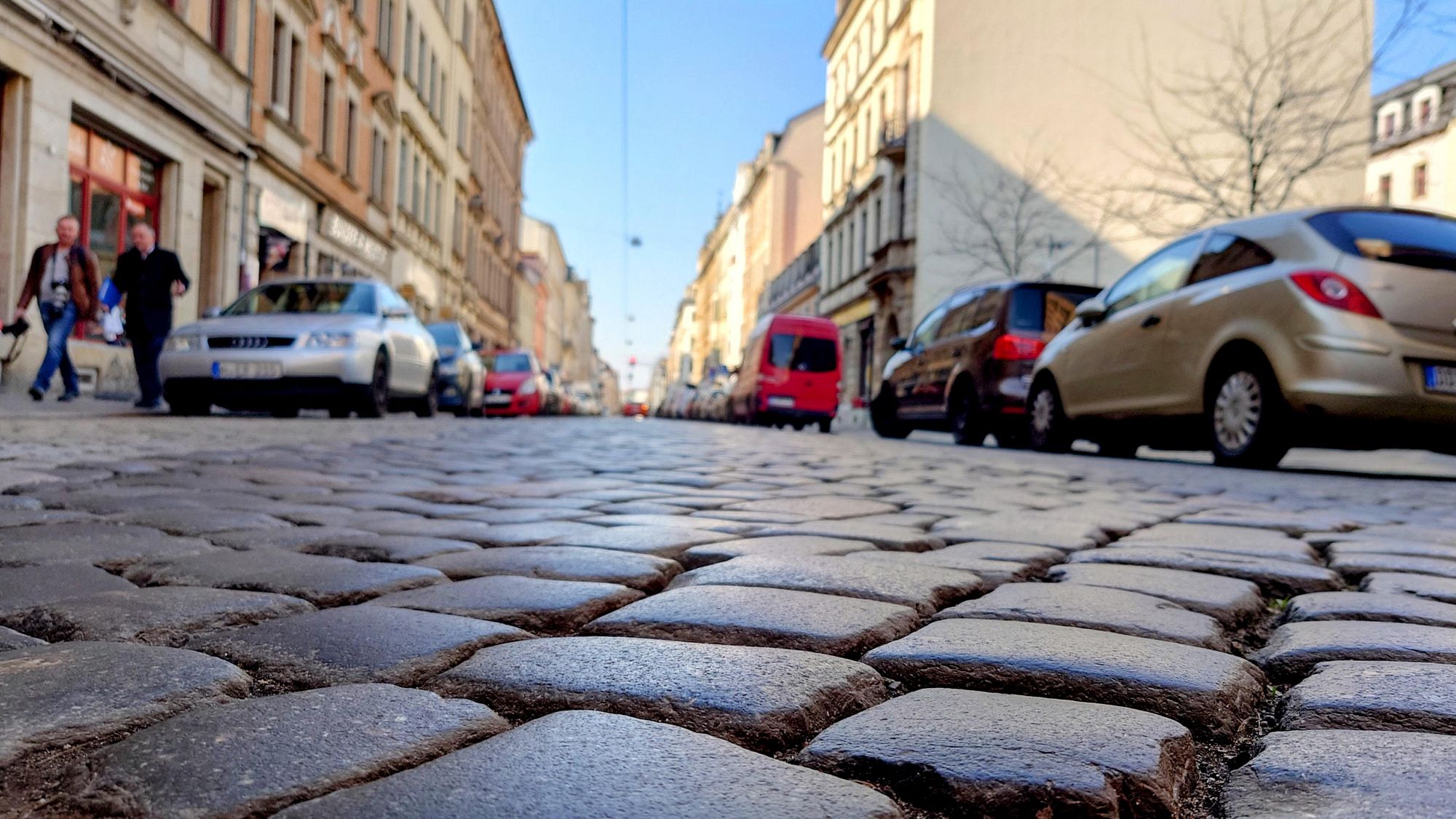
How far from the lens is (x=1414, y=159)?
5069 cm

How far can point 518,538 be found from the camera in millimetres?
3361

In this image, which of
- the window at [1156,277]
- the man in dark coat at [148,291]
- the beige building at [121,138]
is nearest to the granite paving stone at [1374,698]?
the window at [1156,277]

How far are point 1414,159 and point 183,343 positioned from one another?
2118 inches

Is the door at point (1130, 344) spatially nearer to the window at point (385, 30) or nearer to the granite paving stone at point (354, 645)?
the granite paving stone at point (354, 645)

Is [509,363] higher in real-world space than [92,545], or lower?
higher

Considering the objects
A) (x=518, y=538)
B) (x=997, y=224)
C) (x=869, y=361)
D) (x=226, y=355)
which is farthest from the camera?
(x=869, y=361)

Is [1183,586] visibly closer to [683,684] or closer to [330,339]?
[683,684]

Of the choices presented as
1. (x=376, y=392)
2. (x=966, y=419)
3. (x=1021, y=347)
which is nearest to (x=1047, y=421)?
(x=1021, y=347)

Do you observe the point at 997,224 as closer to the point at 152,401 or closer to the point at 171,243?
the point at 171,243

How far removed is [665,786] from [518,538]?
224cm

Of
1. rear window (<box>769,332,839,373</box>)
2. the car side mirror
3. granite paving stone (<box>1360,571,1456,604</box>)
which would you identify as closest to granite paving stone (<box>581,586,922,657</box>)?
granite paving stone (<box>1360,571,1456,604</box>)

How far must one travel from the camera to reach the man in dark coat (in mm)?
11352

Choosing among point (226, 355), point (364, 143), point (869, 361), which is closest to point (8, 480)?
point (226, 355)

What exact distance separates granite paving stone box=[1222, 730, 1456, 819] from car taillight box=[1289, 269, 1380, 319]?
6209 mm
